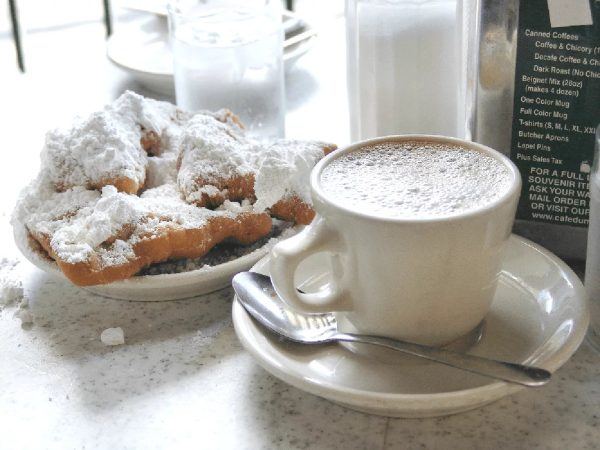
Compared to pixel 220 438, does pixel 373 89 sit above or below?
above

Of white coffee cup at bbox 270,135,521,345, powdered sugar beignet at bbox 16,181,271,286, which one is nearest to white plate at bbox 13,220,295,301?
powdered sugar beignet at bbox 16,181,271,286

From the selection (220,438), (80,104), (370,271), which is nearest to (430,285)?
(370,271)

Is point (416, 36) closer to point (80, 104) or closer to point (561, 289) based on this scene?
point (561, 289)

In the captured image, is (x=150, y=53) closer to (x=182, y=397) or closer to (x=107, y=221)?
(x=107, y=221)

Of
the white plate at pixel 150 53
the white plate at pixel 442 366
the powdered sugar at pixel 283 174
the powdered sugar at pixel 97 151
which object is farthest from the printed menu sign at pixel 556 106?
the white plate at pixel 150 53

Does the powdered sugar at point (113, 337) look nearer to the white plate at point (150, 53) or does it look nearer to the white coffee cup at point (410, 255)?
the white coffee cup at point (410, 255)

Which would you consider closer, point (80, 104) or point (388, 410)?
point (388, 410)
